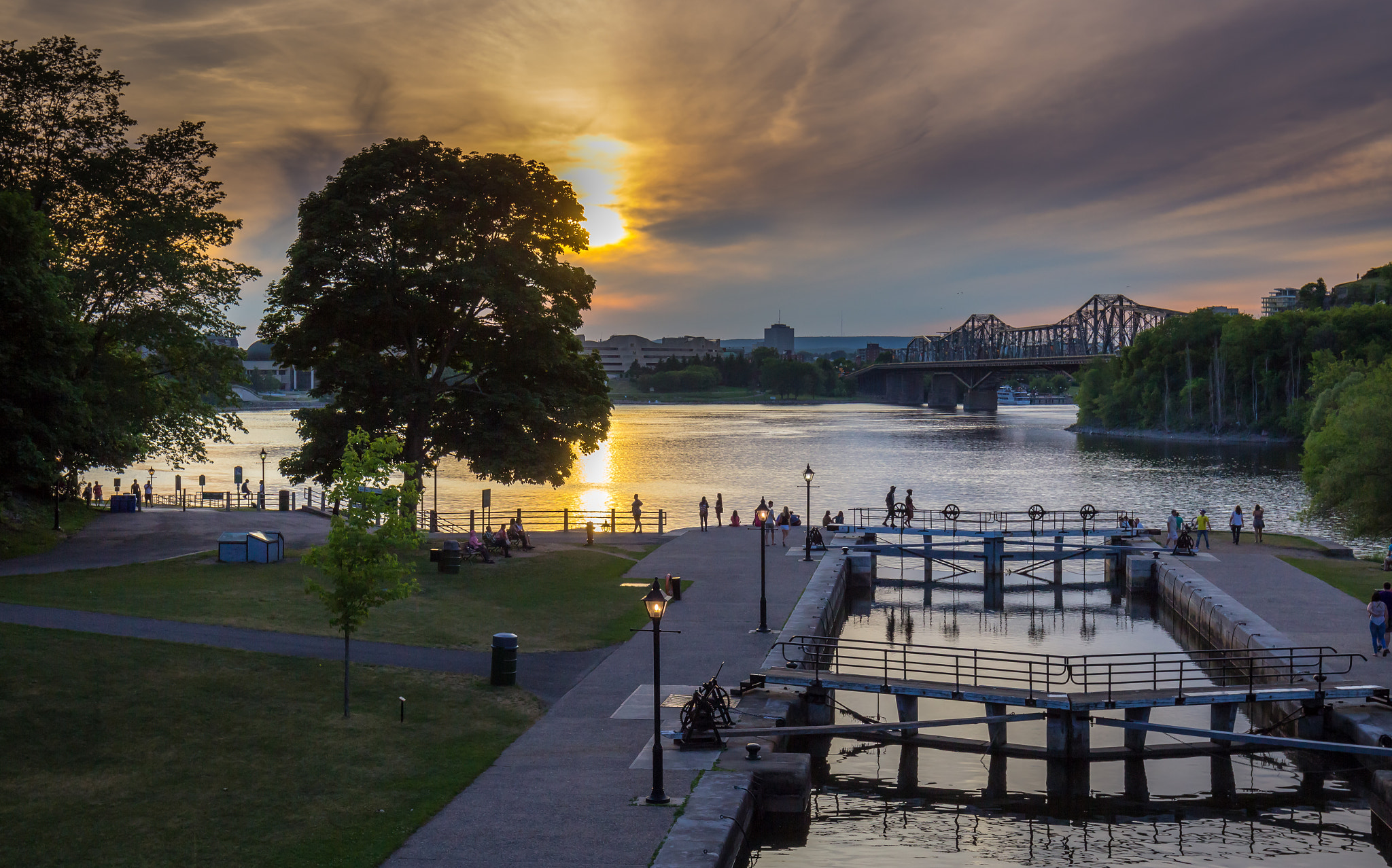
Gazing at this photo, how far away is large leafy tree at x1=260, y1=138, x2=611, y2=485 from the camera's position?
4009cm

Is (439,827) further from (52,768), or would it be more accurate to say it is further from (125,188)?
(125,188)

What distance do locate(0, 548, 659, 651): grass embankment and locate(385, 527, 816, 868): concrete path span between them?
88.4 inches

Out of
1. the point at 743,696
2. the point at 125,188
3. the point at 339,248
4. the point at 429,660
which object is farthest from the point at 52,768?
the point at 125,188

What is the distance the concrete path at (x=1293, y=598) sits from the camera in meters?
26.4

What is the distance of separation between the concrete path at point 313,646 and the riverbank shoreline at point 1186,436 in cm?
13171

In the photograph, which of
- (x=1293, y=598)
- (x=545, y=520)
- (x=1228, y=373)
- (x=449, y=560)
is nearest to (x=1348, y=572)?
(x=1293, y=598)

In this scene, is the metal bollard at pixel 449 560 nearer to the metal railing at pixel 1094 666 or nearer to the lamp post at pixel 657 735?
the metal railing at pixel 1094 666

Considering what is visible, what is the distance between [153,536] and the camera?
4034 cm

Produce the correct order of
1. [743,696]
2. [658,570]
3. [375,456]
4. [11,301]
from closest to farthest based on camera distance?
[375,456] < [743,696] < [11,301] < [658,570]

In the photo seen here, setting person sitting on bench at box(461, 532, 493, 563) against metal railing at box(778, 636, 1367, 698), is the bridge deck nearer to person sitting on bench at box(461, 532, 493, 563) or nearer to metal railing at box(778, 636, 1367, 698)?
metal railing at box(778, 636, 1367, 698)

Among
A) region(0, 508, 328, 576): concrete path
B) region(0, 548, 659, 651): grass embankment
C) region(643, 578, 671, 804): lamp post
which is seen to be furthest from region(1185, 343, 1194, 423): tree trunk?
region(643, 578, 671, 804): lamp post

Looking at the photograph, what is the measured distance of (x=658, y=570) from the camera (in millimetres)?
37000

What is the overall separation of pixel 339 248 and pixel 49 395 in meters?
12.6

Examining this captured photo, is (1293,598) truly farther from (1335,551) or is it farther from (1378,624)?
(1335,551)
